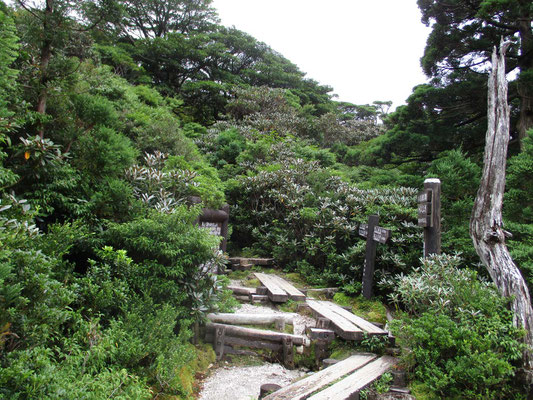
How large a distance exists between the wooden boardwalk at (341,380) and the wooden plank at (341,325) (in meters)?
0.25

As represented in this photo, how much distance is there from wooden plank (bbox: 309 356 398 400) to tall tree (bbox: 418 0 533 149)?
716 centimetres

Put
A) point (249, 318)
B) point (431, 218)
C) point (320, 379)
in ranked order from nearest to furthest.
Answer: point (320, 379), point (249, 318), point (431, 218)

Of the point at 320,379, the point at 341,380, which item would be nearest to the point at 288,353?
the point at 320,379

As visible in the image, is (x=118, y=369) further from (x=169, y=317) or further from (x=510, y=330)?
(x=510, y=330)

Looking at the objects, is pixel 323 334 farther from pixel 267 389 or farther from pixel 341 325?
pixel 267 389

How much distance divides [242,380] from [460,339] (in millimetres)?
2429

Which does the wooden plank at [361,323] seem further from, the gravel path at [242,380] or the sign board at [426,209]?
the sign board at [426,209]

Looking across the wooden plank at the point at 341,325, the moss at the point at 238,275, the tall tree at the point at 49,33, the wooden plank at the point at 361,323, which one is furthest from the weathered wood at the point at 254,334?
the tall tree at the point at 49,33

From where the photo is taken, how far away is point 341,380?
10.8 feet

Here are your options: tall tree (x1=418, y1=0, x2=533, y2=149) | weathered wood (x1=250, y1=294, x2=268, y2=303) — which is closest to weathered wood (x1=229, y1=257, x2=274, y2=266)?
weathered wood (x1=250, y1=294, x2=268, y2=303)

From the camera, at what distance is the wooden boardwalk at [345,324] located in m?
4.05

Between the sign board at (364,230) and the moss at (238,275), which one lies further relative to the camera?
the moss at (238,275)

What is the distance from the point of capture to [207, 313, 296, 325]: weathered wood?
14.9 feet

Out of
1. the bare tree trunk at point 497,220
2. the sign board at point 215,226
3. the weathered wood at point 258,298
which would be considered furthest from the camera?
the sign board at point 215,226
